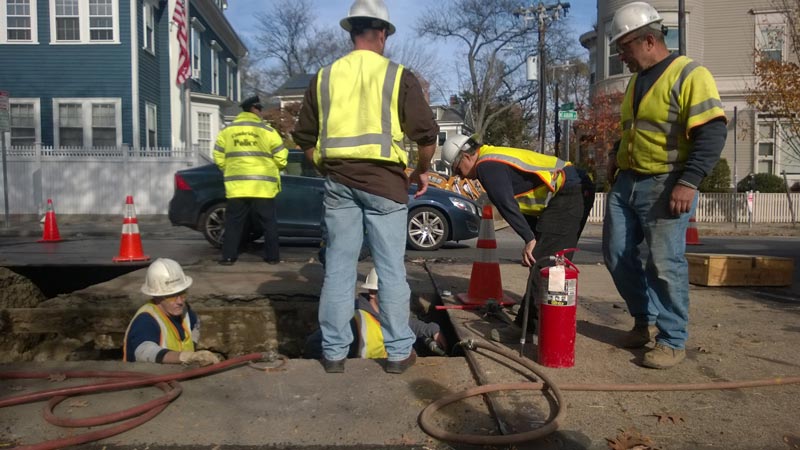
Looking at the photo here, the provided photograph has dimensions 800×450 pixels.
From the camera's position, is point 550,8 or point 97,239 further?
point 550,8

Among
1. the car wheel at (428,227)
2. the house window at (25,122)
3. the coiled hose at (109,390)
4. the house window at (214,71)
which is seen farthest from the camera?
the house window at (214,71)

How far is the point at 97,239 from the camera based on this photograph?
11977 millimetres

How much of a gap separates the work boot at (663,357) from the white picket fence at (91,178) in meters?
17.2

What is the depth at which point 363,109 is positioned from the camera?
11.1ft

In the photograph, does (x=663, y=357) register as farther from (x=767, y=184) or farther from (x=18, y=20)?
(x=18, y=20)

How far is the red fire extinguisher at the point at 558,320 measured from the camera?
3436mm

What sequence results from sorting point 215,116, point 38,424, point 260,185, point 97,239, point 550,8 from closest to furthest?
point 38,424 < point 260,185 < point 97,239 < point 215,116 < point 550,8

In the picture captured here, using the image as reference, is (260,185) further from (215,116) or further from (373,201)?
(215,116)

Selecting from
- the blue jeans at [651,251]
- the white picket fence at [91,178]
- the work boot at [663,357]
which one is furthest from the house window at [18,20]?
the work boot at [663,357]

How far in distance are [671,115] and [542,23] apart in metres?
26.5

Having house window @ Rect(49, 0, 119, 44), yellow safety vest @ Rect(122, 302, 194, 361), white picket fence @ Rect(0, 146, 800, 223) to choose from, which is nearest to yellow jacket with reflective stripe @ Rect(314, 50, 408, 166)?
yellow safety vest @ Rect(122, 302, 194, 361)

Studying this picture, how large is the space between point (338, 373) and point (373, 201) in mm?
897

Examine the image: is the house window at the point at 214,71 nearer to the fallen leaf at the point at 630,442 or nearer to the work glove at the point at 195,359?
the work glove at the point at 195,359

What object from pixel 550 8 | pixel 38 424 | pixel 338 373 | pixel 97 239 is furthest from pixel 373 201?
pixel 550 8
